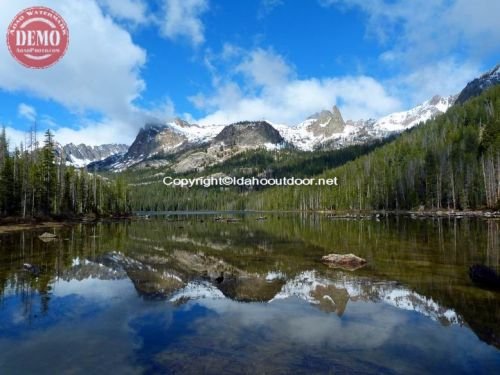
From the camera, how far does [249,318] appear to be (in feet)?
52.9

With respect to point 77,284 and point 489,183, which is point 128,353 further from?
point 489,183

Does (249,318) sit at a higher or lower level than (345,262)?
lower

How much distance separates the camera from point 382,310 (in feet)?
55.2

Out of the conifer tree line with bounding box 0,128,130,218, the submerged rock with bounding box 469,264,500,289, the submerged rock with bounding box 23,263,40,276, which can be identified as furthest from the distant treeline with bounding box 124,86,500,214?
the conifer tree line with bounding box 0,128,130,218

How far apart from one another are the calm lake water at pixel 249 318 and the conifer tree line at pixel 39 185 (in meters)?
59.6

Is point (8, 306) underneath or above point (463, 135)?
underneath

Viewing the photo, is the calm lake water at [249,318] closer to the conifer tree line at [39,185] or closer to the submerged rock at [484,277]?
the submerged rock at [484,277]

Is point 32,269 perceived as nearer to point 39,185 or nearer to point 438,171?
point 39,185

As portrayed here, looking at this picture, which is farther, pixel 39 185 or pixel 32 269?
pixel 39 185

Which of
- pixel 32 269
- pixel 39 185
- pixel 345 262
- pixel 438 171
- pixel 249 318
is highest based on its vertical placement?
pixel 438 171

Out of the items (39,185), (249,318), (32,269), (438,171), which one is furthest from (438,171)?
(32,269)

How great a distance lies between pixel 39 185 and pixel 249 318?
8484cm

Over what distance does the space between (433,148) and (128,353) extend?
152 meters

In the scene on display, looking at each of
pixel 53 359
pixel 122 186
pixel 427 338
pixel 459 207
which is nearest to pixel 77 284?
pixel 53 359
